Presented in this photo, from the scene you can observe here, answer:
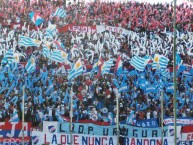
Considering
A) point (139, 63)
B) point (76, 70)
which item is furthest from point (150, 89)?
point (76, 70)

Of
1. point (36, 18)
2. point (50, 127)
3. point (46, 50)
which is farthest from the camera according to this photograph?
point (36, 18)

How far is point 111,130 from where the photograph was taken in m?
23.4

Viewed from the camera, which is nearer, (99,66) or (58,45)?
(99,66)

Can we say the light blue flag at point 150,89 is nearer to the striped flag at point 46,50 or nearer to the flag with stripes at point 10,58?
the striped flag at point 46,50

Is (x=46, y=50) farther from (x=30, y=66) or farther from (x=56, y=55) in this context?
(x=30, y=66)

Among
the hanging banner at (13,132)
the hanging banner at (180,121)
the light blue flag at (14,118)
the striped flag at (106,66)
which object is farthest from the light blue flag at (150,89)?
the hanging banner at (13,132)

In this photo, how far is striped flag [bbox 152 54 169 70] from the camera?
29.0 meters

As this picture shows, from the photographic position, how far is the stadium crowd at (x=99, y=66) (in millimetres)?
26109

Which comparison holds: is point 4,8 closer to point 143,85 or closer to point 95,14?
point 95,14

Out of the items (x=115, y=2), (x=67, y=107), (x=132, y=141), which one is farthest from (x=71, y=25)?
(x=132, y=141)

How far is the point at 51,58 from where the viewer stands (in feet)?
94.5

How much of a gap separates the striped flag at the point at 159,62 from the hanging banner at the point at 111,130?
5.81 meters

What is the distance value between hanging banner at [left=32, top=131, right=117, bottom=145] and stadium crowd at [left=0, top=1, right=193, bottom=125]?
2.07m

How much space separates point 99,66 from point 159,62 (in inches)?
100
